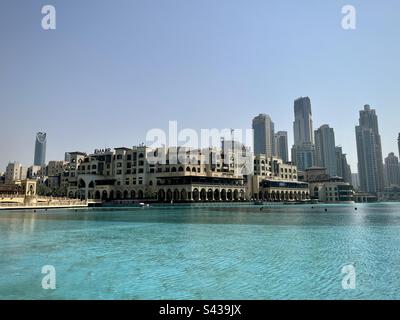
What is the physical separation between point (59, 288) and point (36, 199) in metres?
85.4

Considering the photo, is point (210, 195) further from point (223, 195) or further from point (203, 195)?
point (223, 195)

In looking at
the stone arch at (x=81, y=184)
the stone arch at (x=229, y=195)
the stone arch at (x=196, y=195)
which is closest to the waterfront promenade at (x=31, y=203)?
the stone arch at (x=81, y=184)

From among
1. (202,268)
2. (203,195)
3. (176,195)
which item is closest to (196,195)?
(203,195)

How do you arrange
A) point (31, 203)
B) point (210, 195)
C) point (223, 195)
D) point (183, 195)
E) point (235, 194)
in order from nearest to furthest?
1. point (31, 203)
2. point (183, 195)
3. point (210, 195)
4. point (223, 195)
5. point (235, 194)

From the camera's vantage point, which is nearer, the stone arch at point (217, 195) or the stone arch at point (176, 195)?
the stone arch at point (176, 195)

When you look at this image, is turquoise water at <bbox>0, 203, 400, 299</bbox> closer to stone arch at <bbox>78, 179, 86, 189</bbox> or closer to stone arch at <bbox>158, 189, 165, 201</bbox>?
stone arch at <bbox>158, 189, 165, 201</bbox>

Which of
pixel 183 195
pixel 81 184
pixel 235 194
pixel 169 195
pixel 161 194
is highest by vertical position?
pixel 81 184

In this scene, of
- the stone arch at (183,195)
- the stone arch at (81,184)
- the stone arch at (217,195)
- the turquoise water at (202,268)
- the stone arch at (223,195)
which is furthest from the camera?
the stone arch at (81,184)

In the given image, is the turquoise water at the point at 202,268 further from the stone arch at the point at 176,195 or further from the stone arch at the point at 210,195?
the stone arch at the point at 210,195

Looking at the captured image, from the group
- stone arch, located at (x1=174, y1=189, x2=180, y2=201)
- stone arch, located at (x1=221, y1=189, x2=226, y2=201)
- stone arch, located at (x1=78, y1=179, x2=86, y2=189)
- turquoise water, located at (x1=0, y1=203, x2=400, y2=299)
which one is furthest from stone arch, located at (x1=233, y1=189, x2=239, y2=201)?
turquoise water, located at (x1=0, y1=203, x2=400, y2=299)

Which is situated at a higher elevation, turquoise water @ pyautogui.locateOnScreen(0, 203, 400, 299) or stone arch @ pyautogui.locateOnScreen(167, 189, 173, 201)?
stone arch @ pyautogui.locateOnScreen(167, 189, 173, 201)

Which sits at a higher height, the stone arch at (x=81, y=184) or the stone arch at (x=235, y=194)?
the stone arch at (x=81, y=184)

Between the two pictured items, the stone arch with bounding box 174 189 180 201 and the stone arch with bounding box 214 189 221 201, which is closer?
the stone arch with bounding box 174 189 180 201
